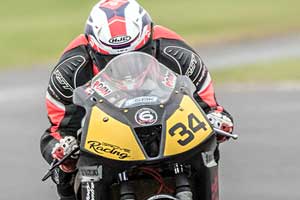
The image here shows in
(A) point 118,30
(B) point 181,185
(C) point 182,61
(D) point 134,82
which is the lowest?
Answer: (B) point 181,185

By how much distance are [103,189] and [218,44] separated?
1033 inches

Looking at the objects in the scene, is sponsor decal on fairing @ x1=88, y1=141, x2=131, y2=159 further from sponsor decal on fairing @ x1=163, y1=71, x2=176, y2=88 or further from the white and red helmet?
the white and red helmet

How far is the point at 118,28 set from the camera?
6832 mm

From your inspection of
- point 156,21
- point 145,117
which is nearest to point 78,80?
point 145,117

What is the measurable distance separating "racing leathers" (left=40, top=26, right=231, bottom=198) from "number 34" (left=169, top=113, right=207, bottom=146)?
1.10 metres

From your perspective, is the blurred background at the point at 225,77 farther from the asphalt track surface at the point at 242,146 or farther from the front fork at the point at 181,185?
the front fork at the point at 181,185

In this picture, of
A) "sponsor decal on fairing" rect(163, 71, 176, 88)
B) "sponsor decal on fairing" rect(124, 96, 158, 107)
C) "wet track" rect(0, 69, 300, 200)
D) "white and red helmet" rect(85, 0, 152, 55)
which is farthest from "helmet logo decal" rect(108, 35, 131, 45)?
"wet track" rect(0, 69, 300, 200)

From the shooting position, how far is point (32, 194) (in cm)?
1113

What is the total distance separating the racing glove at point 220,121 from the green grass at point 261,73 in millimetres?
13755

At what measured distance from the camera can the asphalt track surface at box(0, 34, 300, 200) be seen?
10.9 metres

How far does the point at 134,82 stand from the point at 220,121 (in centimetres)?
74

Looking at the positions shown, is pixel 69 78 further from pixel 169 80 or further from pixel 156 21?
pixel 156 21

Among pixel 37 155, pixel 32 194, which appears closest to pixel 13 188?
pixel 32 194

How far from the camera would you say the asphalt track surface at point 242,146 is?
10898 mm
